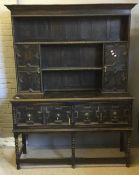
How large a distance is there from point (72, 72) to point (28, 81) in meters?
0.57

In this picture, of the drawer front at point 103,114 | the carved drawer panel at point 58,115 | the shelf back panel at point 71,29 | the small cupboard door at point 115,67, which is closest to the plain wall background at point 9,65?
the shelf back panel at point 71,29

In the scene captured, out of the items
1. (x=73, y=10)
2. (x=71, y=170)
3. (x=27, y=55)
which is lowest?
(x=71, y=170)

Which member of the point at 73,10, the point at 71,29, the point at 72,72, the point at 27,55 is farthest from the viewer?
the point at 72,72

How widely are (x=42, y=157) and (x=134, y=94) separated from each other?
1.38 meters

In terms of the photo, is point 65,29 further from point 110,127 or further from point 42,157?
point 42,157

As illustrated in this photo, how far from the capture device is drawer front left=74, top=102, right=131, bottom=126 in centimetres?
283

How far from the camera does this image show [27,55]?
290 cm

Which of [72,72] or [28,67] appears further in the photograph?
[72,72]

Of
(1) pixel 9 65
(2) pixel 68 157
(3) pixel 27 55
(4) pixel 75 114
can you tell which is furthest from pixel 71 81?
(2) pixel 68 157

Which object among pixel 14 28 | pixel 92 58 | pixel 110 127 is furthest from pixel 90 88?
pixel 14 28

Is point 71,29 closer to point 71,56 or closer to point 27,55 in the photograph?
point 71,56

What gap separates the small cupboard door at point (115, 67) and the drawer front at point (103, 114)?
25cm

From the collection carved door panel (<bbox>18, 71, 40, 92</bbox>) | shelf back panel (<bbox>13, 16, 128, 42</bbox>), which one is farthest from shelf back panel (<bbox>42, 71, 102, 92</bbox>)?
shelf back panel (<bbox>13, 16, 128, 42</bbox>)

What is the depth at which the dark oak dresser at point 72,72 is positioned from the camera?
281cm
